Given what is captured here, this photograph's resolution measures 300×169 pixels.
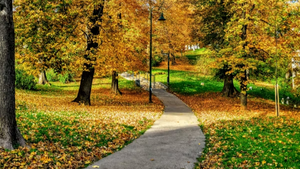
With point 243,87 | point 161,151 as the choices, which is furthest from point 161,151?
point 243,87

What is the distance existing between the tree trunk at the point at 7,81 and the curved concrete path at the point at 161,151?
216 cm

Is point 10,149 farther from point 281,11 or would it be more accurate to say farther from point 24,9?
point 281,11

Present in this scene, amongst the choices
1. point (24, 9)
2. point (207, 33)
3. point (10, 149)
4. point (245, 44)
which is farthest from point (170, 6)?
point (10, 149)

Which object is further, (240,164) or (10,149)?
(240,164)

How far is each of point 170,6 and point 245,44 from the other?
19774mm

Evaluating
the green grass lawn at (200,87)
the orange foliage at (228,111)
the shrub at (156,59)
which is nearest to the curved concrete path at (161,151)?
the orange foliage at (228,111)

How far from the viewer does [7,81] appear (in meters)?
6.73

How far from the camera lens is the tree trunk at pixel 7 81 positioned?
6.58 m

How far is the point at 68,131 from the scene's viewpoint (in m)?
9.73

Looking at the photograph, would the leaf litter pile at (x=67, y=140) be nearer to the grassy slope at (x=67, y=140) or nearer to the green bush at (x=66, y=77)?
the grassy slope at (x=67, y=140)

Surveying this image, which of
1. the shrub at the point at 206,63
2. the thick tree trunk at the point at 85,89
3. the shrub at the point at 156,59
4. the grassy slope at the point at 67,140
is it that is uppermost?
the shrub at the point at 156,59

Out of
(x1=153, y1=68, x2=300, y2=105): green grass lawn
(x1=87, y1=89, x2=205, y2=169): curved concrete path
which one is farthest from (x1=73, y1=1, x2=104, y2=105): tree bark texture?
(x1=153, y1=68, x2=300, y2=105): green grass lawn

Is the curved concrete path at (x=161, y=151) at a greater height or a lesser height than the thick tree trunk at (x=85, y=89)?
lesser

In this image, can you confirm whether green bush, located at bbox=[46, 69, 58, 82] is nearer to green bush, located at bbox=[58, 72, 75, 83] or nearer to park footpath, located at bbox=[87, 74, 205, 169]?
green bush, located at bbox=[58, 72, 75, 83]
